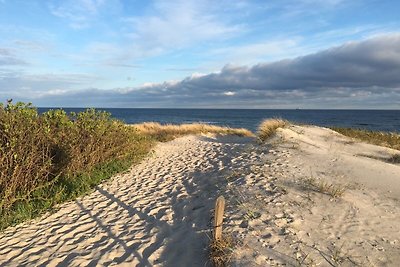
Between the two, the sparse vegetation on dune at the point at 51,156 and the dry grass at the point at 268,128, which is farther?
the dry grass at the point at 268,128

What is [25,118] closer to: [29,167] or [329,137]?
[29,167]

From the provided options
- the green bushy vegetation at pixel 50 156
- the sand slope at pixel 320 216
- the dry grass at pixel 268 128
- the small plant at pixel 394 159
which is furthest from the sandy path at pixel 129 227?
the small plant at pixel 394 159

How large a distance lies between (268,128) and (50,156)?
35.2ft

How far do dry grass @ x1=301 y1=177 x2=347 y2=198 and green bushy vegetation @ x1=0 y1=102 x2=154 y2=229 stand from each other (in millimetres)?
5633

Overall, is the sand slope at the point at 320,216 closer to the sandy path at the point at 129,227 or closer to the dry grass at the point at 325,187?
the dry grass at the point at 325,187

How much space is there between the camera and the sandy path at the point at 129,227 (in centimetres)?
570

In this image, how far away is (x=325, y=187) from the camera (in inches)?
292

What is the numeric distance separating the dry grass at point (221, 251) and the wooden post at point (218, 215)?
0.11 meters

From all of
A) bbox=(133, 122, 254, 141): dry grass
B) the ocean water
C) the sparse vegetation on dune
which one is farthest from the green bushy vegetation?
the ocean water

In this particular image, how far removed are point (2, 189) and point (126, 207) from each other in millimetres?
2666

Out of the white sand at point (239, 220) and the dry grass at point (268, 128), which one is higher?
the dry grass at point (268, 128)

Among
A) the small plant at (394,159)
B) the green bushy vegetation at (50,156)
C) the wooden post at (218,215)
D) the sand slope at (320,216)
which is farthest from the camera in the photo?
the small plant at (394,159)

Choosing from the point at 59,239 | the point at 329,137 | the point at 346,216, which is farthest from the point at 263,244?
the point at 329,137

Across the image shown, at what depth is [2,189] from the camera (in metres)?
7.46
